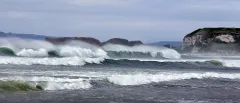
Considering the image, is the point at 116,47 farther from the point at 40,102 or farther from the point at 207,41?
the point at 40,102

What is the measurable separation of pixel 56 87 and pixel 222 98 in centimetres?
681

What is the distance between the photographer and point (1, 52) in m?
53.2

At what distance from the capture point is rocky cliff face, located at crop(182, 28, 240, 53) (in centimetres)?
11694

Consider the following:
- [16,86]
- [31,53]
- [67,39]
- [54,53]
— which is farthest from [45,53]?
[16,86]

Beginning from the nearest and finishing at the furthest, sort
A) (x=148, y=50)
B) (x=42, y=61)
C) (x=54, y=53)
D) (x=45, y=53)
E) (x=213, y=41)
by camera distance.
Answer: (x=42, y=61) → (x=45, y=53) → (x=54, y=53) → (x=148, y=50) → (x=213, y=41)

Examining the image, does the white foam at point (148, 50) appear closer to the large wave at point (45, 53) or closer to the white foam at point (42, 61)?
the large wave at point (45, 53)

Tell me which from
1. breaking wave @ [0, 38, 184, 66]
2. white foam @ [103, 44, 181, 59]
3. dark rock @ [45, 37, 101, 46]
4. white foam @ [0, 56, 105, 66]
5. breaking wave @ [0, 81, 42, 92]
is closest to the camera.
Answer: breaking wave @ [0, 81, 42, 92]

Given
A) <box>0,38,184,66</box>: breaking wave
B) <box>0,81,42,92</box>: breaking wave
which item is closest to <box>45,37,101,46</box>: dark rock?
<box>0,38,184,66</box>: breaking wave

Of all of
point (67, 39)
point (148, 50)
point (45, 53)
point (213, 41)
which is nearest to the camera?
point (45, 53)

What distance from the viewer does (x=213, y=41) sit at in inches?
4783

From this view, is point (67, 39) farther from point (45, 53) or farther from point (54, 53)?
point (45, 53)

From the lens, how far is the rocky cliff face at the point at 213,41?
117 meters

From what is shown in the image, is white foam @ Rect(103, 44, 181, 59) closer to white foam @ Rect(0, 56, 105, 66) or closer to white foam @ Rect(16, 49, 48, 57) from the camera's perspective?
white foam @ Rect(16, 49, 48, 57)

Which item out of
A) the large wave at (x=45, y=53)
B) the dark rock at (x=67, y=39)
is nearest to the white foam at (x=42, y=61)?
the large wave at (x=45, y=53)
